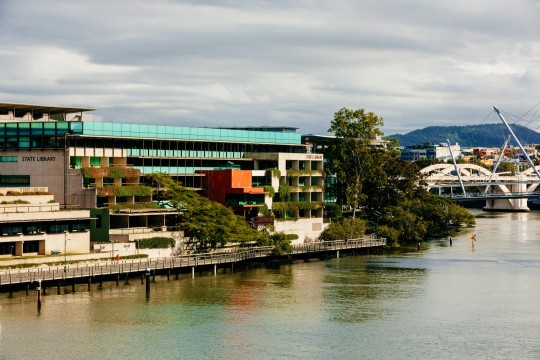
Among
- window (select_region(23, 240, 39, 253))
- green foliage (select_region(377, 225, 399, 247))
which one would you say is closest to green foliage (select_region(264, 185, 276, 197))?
green foliage (select_region(377, 225, 399, 247))

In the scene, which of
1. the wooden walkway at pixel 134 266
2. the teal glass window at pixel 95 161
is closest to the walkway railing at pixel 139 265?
the wooden walkway at pixel 134 266

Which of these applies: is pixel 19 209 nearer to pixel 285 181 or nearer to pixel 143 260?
pixel 143 260

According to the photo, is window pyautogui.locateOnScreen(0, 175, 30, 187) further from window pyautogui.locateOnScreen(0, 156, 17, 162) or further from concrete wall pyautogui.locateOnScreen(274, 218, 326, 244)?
concrete wall pyautogui.locateOnScreen(274, 218, 326, 244)

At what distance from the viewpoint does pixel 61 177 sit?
11938 cm

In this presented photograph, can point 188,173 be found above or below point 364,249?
above

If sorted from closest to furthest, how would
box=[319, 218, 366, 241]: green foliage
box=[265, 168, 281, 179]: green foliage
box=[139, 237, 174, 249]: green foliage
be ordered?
box=[139, 237, 174, 249]: green foliage
box=[265, 168, 281, 179]: green foliage
box=[319, 218, 366, 241]: green foliage

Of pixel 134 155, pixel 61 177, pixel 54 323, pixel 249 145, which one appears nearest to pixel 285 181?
pixel 249 145

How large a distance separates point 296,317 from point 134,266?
23120mm

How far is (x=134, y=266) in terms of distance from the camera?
338ft

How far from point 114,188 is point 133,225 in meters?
4.97

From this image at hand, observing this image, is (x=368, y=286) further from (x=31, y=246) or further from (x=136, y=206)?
(x=31, y=246)

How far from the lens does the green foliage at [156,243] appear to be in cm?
11256

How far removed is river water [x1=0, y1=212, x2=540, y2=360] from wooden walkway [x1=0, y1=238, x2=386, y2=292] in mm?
1590

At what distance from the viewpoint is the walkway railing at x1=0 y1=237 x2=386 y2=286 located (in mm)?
93125
